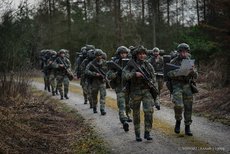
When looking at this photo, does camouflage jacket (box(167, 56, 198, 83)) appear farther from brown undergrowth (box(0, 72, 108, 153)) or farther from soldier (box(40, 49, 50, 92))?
soldier (box(40, 49, 50, 92))

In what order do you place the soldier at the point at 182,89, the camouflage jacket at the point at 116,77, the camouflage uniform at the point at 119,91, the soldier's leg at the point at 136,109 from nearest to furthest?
the soldier's leg at the point at 136,109 < the soldier at the point at 182,89 < the camouflage uniform at the point at 119,91 < the camouflage jacket at the point at 116,77

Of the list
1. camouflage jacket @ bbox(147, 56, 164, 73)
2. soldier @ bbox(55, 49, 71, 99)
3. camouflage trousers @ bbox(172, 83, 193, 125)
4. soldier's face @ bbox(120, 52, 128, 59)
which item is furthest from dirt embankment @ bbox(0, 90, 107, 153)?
soldier @ bbox(55, 49, 71, 99)

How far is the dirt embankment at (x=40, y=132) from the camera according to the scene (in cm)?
1027

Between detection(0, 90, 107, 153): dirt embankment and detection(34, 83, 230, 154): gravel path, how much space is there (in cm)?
38

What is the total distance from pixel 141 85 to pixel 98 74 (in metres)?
4.99

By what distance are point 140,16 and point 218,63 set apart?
24704 millimetres

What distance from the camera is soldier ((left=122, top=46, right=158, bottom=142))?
36.4 ft

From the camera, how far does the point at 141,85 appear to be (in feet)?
36.8

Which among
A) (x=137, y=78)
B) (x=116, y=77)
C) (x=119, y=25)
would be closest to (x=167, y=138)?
(x=137, y=78)

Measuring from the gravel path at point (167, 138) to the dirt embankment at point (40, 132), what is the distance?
0.38 m

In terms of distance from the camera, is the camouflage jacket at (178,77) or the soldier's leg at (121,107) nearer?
the camouflage jacket at (178,77)

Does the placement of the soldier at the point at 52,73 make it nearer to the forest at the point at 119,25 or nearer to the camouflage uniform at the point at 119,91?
the forest at the point at 119,25

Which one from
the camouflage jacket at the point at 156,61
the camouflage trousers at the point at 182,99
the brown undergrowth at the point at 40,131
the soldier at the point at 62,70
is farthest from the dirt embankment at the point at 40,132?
the soldier at the point at 62,70

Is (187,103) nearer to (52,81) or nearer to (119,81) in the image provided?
(119,81)
